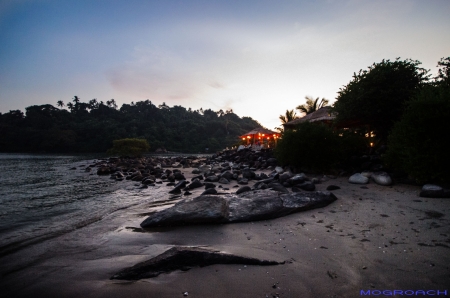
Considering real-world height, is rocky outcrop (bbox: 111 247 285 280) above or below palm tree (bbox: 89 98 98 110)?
below

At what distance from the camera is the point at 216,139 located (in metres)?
78.6

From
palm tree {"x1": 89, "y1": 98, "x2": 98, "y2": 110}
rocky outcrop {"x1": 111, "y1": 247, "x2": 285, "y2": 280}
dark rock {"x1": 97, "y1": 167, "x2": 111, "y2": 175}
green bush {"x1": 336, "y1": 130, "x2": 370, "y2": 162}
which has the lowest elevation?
dark rock {"x1": 97, "y1": 167, "x2": 111, "y2": 175}

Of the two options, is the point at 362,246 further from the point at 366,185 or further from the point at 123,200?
the point at 123,200

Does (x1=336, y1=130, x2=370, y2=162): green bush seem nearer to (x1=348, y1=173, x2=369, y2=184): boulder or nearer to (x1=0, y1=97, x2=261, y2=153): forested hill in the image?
(x1=348, y1=173, x2=369, y2=184): boulder

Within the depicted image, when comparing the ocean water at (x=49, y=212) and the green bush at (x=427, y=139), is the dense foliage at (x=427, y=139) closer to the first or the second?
the green bush at (x=427, y=139)

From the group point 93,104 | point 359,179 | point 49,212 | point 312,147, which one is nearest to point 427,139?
point 359,179

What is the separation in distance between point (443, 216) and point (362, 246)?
7.31 feet

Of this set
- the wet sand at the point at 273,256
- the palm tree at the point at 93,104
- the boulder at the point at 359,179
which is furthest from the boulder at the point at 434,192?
the palm tree at the point at 93,104

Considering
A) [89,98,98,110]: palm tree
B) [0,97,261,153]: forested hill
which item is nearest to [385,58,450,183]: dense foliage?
[0,97,261,153]: forested hill

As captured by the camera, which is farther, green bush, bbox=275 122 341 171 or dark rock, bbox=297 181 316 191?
green bush, bbox=275 122 341 171

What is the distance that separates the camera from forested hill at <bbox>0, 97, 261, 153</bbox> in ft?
204

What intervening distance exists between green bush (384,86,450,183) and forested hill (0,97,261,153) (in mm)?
67831

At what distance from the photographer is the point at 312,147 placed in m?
9.58

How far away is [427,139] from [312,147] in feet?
13.6
